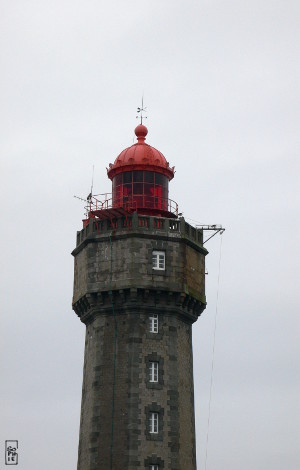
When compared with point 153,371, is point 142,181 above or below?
above

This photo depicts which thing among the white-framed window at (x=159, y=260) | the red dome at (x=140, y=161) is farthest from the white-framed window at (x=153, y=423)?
the red dome at (x=140, y=161)

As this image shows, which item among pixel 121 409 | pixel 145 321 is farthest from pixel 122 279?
pixel 121 409

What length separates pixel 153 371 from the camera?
78.1 meters

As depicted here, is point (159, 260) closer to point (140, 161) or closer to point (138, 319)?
point (138, 319)

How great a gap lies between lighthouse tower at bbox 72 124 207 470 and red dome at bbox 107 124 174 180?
7cm

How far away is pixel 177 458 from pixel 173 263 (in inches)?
504

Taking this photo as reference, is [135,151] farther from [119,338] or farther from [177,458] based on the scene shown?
[177,458]

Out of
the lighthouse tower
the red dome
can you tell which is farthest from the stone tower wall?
the red dome

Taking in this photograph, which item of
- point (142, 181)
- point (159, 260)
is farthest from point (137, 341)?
point (142, 181)

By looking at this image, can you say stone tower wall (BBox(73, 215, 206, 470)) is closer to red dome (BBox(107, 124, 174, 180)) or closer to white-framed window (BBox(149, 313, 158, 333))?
white-framed window (BBox(149, 313, 158, 333))

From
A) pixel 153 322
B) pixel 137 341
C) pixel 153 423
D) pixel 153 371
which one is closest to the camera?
pixel 153 423

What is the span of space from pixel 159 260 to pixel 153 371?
24.4ft

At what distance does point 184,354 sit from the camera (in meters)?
80.5

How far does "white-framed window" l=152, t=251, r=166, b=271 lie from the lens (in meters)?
79.8
